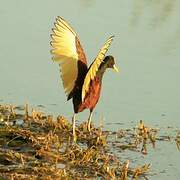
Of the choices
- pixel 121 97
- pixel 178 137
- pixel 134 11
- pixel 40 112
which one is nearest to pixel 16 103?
pixel 40 112

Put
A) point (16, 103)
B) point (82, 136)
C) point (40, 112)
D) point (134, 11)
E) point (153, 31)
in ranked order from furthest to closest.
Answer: point (134, 11) < point (153, 31) < point (16, 103) < point (40, 112) < point (82, 136)

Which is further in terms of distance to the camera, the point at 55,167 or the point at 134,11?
the point at 134,11

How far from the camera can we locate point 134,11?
16516 mm

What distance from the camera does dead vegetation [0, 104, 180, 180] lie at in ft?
22.9

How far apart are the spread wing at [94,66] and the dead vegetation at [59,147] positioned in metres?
0.62

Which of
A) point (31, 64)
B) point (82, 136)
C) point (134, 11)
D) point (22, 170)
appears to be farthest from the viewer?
point (134, 11)

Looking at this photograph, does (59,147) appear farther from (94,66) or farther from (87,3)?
(87,3)

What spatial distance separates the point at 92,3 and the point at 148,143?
30.2 ft

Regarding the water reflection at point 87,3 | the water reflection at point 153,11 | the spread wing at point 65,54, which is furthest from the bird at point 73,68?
the water reflection at point 87,3

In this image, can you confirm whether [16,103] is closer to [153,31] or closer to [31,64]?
[31,64]

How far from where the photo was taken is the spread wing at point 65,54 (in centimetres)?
811

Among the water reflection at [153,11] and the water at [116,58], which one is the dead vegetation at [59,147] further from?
the water reflection at [153,11]

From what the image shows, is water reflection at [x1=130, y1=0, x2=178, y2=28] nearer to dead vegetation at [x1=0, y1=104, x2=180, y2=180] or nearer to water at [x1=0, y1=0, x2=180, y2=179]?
water at [x1=0, y1=0, x2=180, y2=179]

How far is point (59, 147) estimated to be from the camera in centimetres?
774
